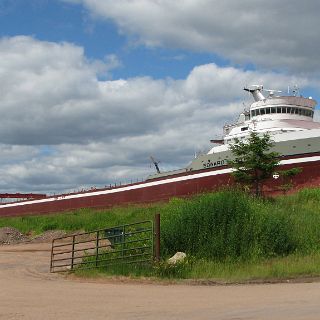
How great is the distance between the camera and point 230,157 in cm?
3978

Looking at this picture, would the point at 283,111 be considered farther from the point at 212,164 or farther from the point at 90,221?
the point at 90,221

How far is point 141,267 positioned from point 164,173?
118ft

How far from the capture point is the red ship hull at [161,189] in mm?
34438

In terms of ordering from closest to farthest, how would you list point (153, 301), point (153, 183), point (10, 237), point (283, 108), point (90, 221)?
1. point (153, 301)
2. point (10, 237)
3. point (90, 221)
4. point (283, 108)
5. point (153, 183)

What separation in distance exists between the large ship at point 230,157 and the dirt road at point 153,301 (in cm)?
2276

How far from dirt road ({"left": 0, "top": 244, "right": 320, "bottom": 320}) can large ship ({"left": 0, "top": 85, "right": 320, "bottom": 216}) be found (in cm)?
2276

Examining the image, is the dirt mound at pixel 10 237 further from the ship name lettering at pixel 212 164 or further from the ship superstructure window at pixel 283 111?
the ship superstructure window at pixel 283 111

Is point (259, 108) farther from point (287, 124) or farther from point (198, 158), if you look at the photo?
point (198, 158)

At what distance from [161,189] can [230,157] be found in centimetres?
696

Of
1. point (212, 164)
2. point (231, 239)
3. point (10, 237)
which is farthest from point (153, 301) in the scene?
point (212, 164)

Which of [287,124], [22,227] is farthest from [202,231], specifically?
[22,227]

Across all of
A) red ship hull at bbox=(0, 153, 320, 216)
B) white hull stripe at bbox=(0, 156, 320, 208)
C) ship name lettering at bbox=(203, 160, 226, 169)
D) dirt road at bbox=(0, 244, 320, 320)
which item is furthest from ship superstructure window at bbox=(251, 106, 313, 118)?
dirt road at bbox=(0, 244, 320, 320)

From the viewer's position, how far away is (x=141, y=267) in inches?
591

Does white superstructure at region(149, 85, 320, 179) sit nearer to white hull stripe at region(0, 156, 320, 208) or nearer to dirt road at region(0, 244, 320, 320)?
white hull stripe at region(0, 156, 320, 208)
